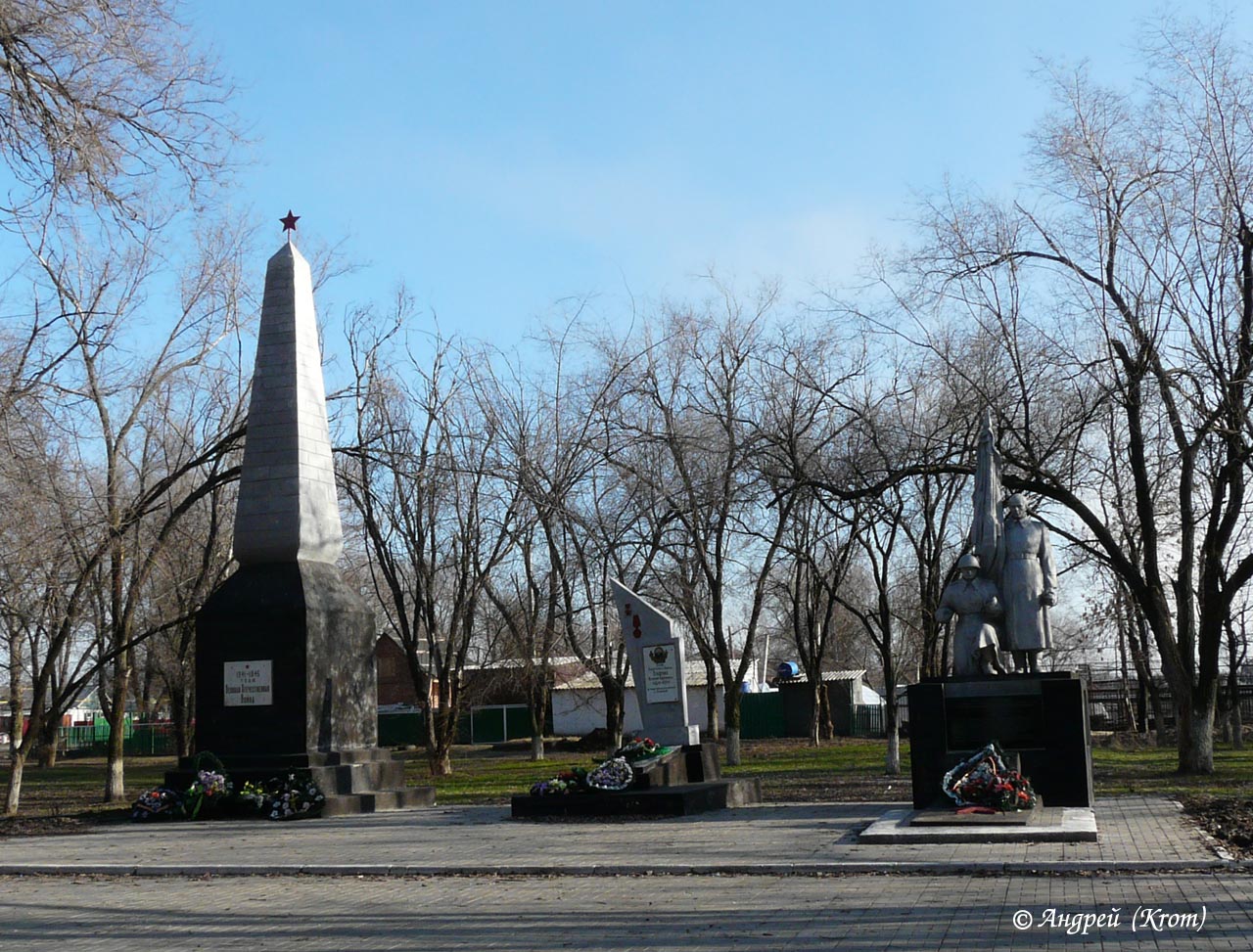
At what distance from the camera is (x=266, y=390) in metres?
19.6

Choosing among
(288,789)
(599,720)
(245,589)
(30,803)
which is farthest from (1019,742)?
(599,720)

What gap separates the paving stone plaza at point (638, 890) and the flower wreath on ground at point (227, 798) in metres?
2.66

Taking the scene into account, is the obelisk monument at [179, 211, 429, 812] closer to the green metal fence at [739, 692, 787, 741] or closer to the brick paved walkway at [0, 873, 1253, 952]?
the brick paved walkway at [0, 873, 1253, 952]

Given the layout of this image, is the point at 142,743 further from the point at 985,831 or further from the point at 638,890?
the point at 638,890

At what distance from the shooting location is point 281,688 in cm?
1834

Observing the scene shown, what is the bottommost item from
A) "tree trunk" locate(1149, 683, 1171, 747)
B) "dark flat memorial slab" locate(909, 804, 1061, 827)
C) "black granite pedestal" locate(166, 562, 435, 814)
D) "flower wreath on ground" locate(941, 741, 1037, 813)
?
"tree trunk" locate(1149, 683, 1171, 747)

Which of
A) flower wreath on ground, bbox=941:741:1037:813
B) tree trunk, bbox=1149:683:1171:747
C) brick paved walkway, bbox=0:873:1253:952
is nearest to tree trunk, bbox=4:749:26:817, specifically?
brick paved walkway, bbox=0:873:1253:952

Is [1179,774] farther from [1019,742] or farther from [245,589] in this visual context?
[245,589]

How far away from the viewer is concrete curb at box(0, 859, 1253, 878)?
9.77 meters

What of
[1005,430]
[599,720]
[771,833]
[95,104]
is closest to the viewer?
[95,104]

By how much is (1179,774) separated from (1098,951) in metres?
16.4

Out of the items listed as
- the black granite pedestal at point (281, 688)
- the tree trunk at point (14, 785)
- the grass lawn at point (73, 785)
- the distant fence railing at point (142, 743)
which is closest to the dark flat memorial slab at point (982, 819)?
the black granite pedestal at point (281, 688)

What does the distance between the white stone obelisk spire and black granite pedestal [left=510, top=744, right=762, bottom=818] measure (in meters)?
5.41

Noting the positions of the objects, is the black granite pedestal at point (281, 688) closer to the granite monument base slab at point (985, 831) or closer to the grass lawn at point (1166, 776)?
the granite monument base slab at point (985, 831)
